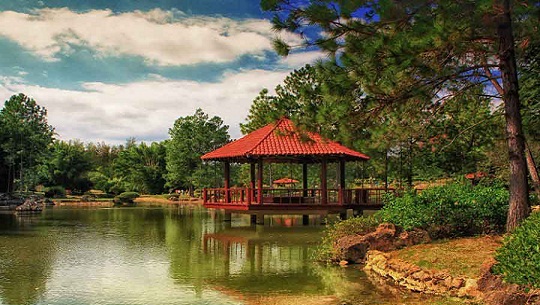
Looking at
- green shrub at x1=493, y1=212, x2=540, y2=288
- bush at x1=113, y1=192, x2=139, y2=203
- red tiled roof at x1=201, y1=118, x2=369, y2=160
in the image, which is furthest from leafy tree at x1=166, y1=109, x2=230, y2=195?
green shrub at x1=493, y1=212, x2=540, y2=288

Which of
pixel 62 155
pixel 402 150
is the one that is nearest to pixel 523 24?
pixel 402 150

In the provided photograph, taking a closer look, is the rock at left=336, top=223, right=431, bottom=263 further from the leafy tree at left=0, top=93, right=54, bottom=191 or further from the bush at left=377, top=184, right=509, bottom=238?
the leafy tree at left=0, top=93, right=54, bottom=191

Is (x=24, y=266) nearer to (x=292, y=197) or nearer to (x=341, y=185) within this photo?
(x=292, y=197)

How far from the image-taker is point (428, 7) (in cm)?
1070

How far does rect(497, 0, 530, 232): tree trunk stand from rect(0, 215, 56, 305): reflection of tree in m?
9.52

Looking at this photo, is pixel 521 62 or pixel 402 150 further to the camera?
pixel 402 150

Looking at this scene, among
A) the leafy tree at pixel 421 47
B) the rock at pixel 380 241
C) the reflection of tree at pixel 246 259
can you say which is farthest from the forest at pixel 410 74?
the reflection of tree at pixel 246 259

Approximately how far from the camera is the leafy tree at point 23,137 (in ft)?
155

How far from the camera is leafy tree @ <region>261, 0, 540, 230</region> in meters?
10.3

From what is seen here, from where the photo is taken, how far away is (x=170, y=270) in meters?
12.1

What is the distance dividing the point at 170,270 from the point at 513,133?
8173 millimetres

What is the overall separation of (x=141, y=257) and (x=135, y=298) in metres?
4.99

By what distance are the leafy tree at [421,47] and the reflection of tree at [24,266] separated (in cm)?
705

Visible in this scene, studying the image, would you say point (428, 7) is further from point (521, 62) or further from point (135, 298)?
point (135, 298)
